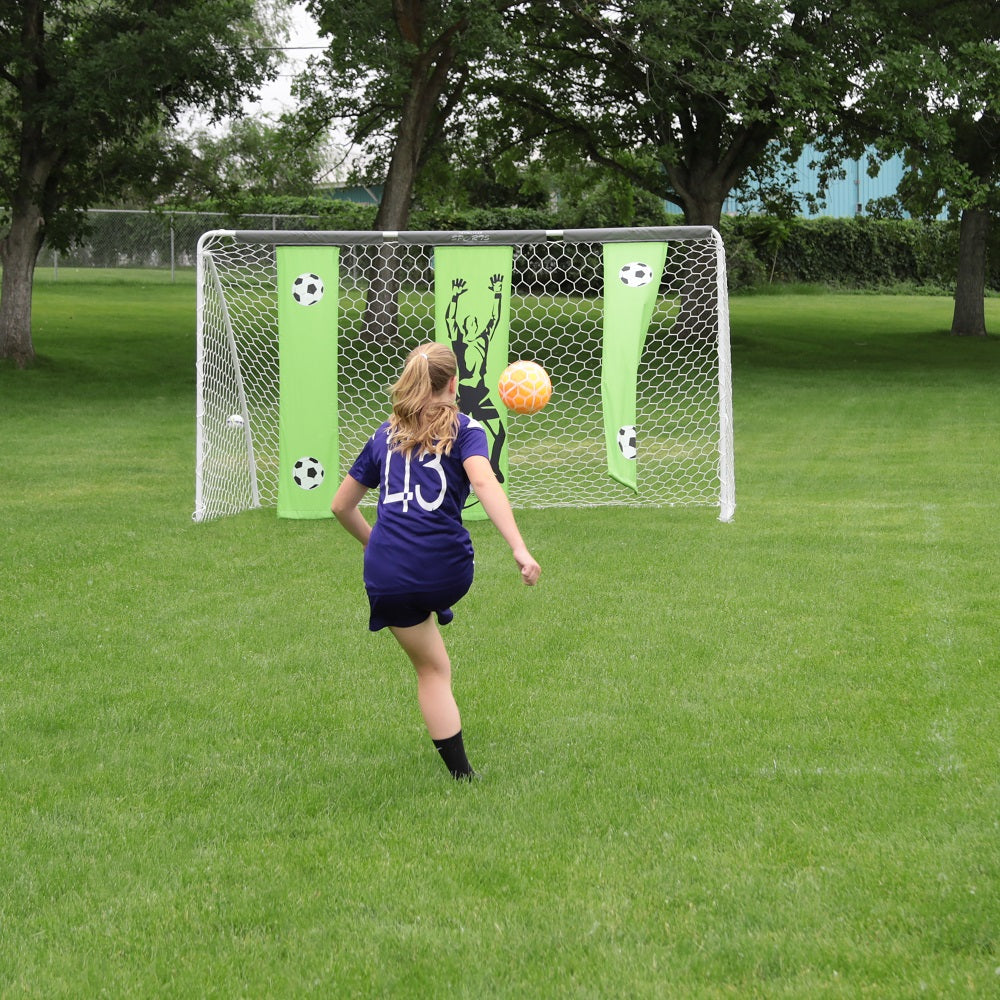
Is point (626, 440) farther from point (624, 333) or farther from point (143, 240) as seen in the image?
point (143, 240)

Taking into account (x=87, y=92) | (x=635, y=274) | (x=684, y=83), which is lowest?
(x=635, y=274)

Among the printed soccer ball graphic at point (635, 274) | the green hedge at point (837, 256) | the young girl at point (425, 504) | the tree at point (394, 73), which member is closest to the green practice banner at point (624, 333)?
the printed soccer ball graphic at point (635, 274)

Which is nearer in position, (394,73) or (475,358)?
(475,358)

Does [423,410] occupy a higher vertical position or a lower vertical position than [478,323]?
lower

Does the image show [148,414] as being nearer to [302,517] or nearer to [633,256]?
[302,517]

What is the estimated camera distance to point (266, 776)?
5.29m

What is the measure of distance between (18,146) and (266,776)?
22912mm

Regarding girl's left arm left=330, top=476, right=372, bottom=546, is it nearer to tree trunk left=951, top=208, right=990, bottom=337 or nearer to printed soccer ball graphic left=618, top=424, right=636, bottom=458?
printed soccer ball graphic left=618, top=424, right=636, bottom=458

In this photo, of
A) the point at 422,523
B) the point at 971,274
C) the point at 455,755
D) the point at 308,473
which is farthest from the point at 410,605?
the point at 971,274

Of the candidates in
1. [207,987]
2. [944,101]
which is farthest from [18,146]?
[207,987]

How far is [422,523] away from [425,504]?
77 mm

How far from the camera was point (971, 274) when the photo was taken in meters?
32.8

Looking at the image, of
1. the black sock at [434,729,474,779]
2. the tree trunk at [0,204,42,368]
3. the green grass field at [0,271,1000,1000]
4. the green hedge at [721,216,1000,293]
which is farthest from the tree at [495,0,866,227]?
the black sock at [434,729,474,779]

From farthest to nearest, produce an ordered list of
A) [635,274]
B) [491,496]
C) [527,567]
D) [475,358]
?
[635,274], [475,358], [491,496], [527,567]
